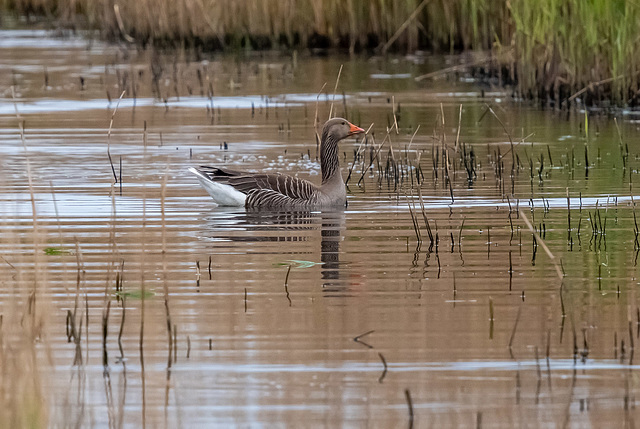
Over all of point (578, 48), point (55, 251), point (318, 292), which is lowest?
point (318, 292)


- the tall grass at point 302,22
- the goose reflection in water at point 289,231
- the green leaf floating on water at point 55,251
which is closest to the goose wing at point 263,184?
the goose reflection in water at point 289,231

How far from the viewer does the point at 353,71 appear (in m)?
25.2

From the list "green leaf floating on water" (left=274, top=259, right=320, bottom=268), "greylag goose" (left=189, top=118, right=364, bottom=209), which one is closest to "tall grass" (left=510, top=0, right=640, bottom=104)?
"greylag goose" (left=189, top=118, right=364, bottom=209)

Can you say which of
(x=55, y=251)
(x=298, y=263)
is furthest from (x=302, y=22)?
(x=298, y=263)

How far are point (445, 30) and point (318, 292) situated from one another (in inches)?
775

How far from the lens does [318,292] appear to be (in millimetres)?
7840

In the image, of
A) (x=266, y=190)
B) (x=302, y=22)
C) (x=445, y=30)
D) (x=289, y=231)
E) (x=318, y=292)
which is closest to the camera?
(x=318, y=292)

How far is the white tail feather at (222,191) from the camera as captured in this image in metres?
11.5

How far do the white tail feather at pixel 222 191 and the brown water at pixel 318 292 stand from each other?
119 mm

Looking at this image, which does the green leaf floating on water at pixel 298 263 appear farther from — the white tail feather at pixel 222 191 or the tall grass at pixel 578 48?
the tall grass at pixel 578 48

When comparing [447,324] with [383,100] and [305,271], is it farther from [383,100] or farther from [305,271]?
[383,100]

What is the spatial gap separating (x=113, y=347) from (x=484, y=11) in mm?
18199

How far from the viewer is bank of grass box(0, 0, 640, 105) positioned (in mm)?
17656

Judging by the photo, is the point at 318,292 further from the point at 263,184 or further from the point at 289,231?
the point at 263,184
